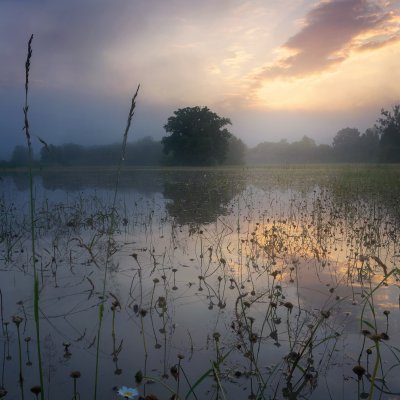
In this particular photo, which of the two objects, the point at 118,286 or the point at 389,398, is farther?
the point at 118,286

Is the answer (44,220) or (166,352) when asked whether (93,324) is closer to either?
(166,352)

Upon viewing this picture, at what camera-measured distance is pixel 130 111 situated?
2.13 metres

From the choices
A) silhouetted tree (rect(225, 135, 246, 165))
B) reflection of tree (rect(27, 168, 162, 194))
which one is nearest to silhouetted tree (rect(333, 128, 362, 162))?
silhouetted tree (rect(225, 135, 246, 165))

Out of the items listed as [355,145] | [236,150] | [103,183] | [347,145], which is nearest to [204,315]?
[103,183]

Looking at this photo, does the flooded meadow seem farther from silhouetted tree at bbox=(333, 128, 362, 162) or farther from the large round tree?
silhouetted tree at bbox=(333, 128, 362, 162)

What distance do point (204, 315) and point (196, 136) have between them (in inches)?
2086

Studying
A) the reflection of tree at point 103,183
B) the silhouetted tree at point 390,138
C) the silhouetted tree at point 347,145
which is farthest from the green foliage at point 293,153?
the reflection of tree at point 103,183

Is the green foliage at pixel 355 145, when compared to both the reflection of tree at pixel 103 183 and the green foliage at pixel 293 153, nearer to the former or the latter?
the green foliage at pixel 293 153

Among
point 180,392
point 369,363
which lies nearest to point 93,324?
point 180,392

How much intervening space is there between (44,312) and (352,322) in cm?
258

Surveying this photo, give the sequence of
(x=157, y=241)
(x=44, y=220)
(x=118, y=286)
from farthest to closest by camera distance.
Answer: (x=44, y=220)
(x=157, y=241)
(x=118, y=286)

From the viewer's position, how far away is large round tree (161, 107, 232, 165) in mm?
55344

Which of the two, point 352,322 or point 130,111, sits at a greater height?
point 130,111

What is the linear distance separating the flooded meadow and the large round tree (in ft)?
161
